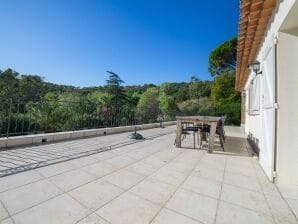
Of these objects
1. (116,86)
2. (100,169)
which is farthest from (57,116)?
(116,86)

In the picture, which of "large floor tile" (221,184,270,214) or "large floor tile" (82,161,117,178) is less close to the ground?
"large floor tile" (82,161,117,178)

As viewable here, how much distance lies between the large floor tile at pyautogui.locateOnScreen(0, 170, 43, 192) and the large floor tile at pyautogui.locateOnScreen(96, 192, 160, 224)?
1152 millimetres

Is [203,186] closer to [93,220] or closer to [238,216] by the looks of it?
[238,216]

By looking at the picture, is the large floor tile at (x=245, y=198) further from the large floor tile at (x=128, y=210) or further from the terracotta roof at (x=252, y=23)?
the terracotta roof at (x=252, y=23)

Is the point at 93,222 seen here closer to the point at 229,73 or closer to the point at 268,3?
the point at 268,3

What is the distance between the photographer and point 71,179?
2.40 metres

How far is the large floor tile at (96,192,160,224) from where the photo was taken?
1.58 metres

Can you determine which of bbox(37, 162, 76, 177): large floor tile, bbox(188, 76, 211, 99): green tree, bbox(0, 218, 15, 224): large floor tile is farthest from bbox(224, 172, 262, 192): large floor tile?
bbox(188, 76, 211, 99): green tree

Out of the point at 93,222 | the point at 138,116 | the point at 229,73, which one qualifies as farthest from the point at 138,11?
the point at 229,73

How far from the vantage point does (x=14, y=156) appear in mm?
3312

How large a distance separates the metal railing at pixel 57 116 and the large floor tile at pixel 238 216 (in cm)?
446

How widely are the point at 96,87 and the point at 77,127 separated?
3289 centimetres

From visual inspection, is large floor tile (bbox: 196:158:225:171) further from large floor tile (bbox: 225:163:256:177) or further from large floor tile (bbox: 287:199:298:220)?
large floor tile (bbox: 287:199:298:220)

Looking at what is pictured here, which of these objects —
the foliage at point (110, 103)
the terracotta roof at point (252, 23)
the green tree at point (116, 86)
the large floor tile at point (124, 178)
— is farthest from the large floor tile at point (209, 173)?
the green tree at point (116, 86)
